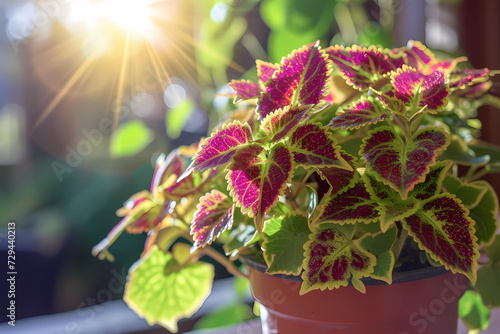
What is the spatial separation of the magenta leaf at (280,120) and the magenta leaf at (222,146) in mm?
19

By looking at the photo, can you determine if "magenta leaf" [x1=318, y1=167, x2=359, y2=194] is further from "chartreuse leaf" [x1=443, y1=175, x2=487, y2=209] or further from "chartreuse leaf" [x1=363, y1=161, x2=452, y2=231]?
"chartreuse leaf" [x1=443, y1=175, x2=487, y2=209]

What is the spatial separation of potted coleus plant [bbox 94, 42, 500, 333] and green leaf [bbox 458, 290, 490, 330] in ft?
0.28

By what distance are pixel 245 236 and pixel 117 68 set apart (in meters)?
1.23

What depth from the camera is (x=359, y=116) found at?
33 cm

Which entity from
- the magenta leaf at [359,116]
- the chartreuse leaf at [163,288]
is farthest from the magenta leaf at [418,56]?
the chartreuse leaf at [163,288]

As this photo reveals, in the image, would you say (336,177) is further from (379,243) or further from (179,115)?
(179,115)

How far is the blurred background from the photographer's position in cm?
69

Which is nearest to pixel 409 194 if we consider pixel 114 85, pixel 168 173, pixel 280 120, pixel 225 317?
pixel 280 120

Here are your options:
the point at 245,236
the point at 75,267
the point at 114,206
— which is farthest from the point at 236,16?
the point at 75,267

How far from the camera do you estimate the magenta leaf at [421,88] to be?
0.33m

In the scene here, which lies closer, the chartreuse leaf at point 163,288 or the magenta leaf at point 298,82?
the magenta leaf at point 298,82

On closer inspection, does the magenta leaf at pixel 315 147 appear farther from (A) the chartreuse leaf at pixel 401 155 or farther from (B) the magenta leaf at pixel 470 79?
(B) the magenta leaf at pixel 470 79

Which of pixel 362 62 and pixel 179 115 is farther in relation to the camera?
pixel 179 115

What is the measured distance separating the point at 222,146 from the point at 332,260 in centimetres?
13
